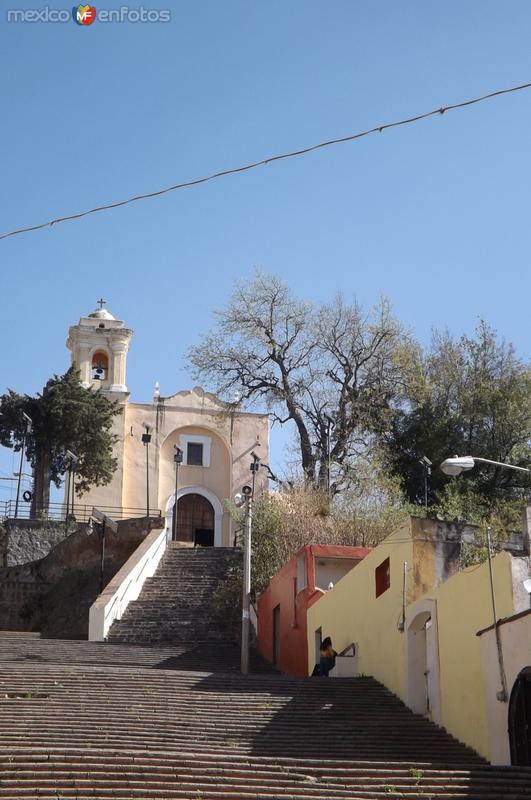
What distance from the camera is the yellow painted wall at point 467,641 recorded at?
49.9ft

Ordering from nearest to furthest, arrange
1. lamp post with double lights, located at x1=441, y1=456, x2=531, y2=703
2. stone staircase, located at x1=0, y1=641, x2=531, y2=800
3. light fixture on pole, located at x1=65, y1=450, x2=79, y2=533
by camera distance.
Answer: stone staircase, located at x1=0, y1=641, x2=531, y2=800 < lamp post with double lights, located at x1=441, y1=456, x2=531, y2=703 < light fixture on pole, located at x1=65, y1=450, x2=79, y2=533

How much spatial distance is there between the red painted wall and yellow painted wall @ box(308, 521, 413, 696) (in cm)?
177

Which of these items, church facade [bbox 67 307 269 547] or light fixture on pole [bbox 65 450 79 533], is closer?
light fixture on pole [bbox 65 450 79 533]

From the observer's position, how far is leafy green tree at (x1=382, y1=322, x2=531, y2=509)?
37000 mm

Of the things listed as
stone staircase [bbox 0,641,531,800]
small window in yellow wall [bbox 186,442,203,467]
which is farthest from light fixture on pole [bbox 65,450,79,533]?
stone staircase [bbox 0,641,531,800]

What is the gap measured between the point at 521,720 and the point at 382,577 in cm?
622

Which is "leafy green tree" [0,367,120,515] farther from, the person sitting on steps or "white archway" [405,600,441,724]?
"white archway" [405,600,441,724]

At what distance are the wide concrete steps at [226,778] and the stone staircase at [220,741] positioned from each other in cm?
1

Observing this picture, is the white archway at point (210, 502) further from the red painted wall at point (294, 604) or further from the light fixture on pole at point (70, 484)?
the red painted wall at point (294, 604)

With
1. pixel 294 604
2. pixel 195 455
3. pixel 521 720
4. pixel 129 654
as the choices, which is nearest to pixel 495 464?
pixel 521 720

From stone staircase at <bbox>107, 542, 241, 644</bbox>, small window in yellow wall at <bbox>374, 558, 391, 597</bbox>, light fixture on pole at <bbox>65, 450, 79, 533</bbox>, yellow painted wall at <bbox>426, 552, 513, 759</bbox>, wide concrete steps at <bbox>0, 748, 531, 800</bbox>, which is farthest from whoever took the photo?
light fixture on pole at <bbox>65, 450, 79, 533</bbox>

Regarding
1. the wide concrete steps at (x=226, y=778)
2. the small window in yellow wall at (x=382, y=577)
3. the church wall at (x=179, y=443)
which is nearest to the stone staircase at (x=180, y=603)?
the small window in yellow wall at (x=382, y=577)

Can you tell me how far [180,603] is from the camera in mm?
29500

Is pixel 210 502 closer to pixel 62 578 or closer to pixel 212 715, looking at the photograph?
pixel 62 578
